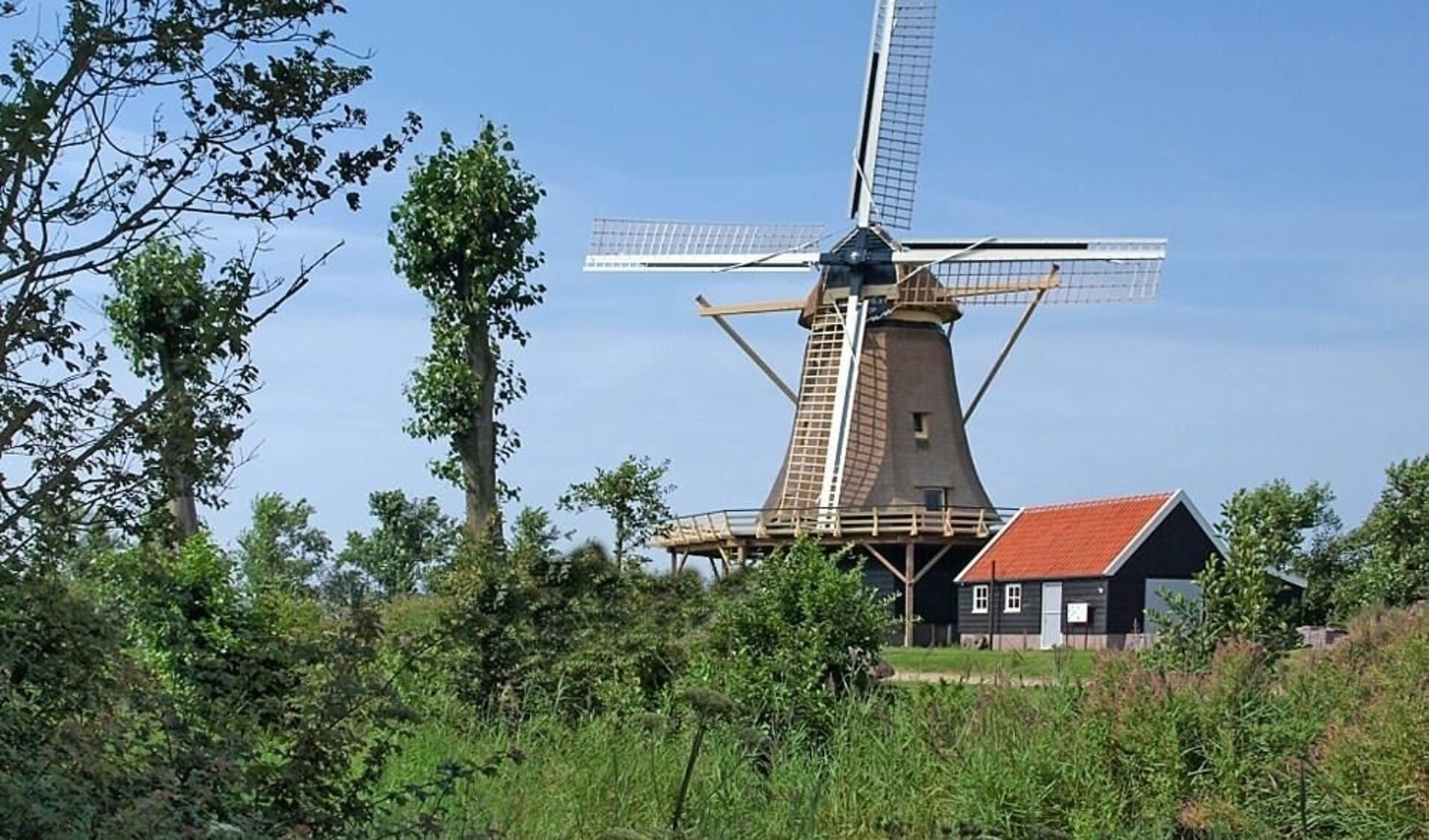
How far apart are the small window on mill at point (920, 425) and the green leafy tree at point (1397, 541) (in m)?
7.37

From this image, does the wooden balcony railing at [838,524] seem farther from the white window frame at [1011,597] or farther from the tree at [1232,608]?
the tree at [1232,608]

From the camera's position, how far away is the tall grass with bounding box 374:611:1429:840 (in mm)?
6414

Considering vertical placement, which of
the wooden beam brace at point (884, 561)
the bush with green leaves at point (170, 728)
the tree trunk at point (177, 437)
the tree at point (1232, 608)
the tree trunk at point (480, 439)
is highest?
the wooden beam brace at point (884, 561)

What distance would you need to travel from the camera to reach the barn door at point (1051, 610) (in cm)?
2802

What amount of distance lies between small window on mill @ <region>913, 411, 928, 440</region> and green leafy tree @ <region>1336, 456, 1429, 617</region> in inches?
290

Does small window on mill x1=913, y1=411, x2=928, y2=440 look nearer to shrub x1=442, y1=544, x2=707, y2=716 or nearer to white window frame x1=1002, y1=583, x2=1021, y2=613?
white window frame x1=1002, y1=583, x2=1021, y2=613

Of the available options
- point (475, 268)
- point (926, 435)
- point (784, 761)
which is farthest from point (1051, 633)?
point (784, 761)

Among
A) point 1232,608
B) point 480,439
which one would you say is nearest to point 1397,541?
point 480,439

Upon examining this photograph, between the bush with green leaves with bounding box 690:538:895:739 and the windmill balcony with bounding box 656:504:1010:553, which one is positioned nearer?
the bush with green leaves with bounding box 690:538:895:739

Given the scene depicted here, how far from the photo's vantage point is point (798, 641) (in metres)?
8.87

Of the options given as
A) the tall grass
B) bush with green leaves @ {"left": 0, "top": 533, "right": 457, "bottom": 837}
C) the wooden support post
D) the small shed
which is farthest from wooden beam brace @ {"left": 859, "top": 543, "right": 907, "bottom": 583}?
bush with green leaves @ {"left": 0, "top": 533, "right": 457, "bottom": 837}

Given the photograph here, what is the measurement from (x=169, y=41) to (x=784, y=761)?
4.42 meters

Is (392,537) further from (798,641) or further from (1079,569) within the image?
(798,641)

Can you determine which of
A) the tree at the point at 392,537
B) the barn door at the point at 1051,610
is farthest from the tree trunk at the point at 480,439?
the tree at the point at 392,537
